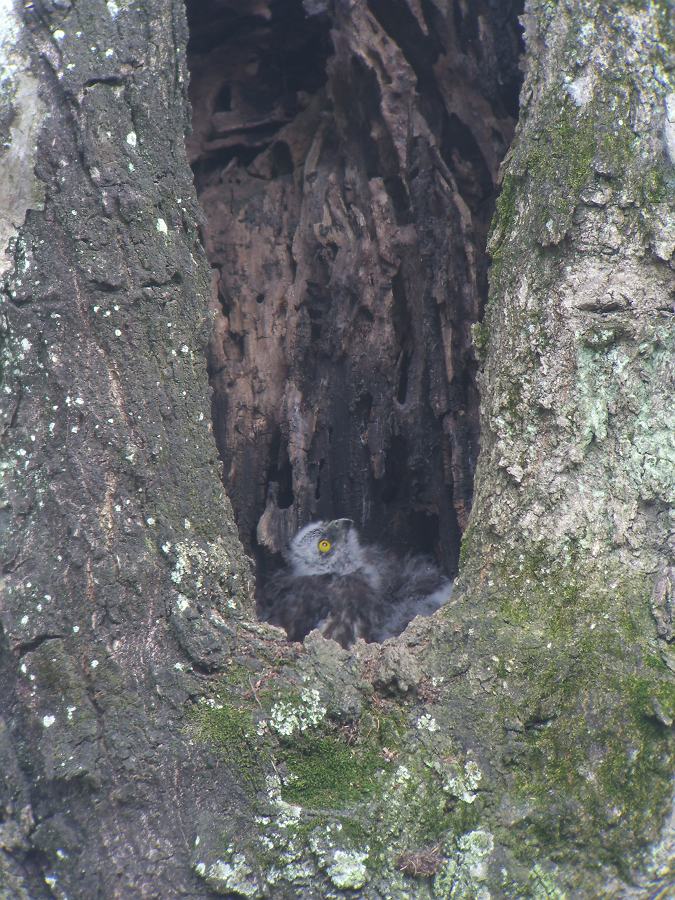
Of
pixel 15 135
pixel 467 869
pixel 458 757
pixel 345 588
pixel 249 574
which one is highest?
pixel 15 135

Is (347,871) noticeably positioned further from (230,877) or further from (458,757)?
(458,757)

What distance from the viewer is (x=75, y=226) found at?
8.40 ft

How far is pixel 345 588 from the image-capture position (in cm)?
462

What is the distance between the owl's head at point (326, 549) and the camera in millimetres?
4383

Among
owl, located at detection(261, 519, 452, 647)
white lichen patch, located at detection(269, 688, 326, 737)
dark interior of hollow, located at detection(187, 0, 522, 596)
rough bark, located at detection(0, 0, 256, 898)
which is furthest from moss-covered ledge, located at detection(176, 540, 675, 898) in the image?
owl, located at detection(261, 519, 452, 647)

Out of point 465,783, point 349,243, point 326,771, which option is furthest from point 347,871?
point 349,243

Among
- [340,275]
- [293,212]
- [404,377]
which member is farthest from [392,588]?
[293,212]

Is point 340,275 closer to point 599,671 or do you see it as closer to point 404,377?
point 404,377

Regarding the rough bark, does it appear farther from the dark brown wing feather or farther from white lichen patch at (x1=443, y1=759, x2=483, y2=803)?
the dark brown wing feather

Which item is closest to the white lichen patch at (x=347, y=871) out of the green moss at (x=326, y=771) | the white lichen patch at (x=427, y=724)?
the green moss at (x=326, y=771)

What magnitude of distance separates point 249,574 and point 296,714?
0.49 meters

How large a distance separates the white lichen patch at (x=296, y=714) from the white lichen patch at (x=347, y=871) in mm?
339

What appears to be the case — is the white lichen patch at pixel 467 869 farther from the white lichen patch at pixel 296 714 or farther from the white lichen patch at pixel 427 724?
the white lichen patch at pixel 296 714

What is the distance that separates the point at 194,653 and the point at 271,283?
2.27m
